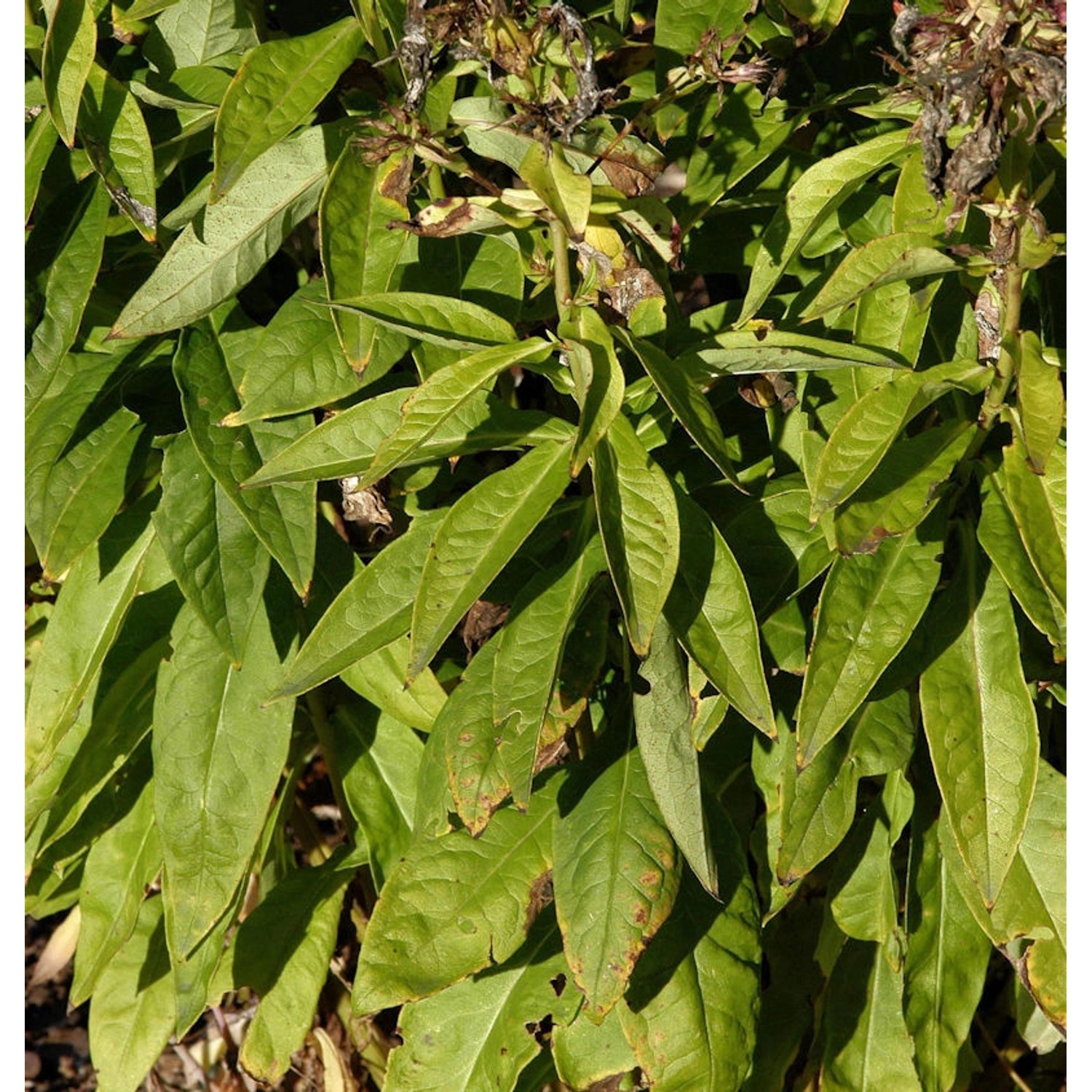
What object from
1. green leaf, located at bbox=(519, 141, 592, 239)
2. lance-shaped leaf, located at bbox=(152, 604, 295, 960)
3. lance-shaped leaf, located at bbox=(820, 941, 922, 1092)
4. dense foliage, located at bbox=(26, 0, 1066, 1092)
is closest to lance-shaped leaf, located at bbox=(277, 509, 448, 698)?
dense foliage, located at bbox=(26, 0, 1066, 1092)

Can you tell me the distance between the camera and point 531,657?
1404 millimetres

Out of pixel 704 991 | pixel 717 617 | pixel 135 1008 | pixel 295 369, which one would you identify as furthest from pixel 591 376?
pixel 135 1008

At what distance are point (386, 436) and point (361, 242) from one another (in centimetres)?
23

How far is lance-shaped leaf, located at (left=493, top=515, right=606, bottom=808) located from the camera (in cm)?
136

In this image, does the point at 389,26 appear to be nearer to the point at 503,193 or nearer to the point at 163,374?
the point at 503,193

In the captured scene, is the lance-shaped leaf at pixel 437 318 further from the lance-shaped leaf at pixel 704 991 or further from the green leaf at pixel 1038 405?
the lance-shaped leaf at pixel 704 991

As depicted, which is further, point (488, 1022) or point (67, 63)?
point (488, 1022)

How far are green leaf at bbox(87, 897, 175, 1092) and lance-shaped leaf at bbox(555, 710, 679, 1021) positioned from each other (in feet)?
3.06

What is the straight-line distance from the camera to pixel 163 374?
1.76 metres

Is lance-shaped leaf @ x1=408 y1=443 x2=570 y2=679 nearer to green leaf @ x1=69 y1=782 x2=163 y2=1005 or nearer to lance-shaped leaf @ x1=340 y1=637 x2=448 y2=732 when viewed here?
lance-shaped leaf @ x1=340 y1=637 x2=448 y2=732

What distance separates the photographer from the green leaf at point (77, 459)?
160 centimetres

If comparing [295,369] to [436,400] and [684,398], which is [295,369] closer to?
[436,400]

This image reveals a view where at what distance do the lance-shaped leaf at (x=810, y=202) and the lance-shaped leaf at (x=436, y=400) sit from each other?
297 mm

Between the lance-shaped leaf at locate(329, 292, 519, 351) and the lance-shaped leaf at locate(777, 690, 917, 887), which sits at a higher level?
the lance-shaped leaf at locate(329, 292, 519, 351)
